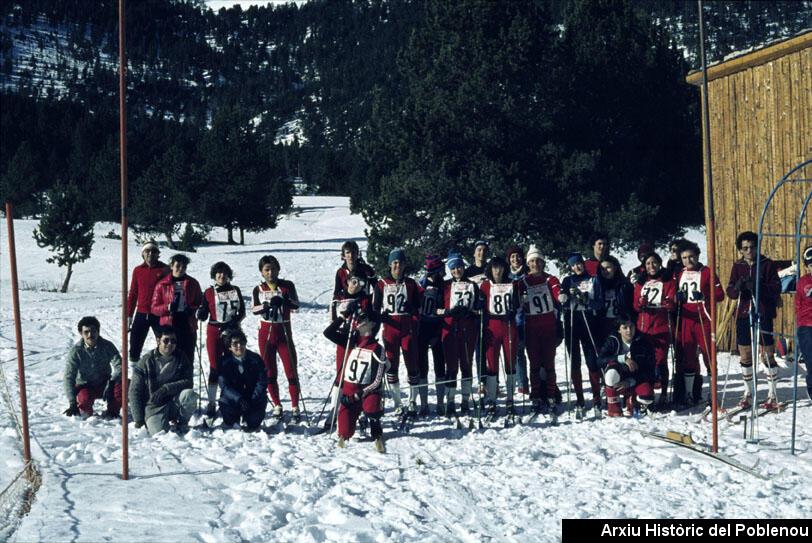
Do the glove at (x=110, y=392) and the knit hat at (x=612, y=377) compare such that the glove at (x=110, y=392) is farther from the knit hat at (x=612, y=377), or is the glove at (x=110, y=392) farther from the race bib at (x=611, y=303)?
the race bib at (x=611, y=303)

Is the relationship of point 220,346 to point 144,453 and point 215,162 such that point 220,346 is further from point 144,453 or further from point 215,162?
point 215,162

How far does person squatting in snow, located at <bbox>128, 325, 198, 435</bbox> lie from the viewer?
7887 mm

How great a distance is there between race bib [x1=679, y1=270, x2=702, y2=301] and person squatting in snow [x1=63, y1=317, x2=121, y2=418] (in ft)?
22.2

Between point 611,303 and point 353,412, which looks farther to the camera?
point 611,303

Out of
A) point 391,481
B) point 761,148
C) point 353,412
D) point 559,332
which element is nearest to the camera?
point 391,481

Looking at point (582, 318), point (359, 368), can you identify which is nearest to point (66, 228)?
point (359, 368)

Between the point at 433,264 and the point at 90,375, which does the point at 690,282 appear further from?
the point at 90,375

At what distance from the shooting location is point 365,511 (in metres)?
5.62

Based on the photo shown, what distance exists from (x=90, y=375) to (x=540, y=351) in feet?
17.6

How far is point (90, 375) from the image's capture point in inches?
339

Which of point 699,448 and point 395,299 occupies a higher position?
point 395,299

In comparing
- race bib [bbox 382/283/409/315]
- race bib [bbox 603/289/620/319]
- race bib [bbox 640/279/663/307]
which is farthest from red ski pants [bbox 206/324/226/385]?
race bib [bbox 640/279/663/307]

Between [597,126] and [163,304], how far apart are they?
57.4 feet

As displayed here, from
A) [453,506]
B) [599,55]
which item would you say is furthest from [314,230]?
[453,506]
